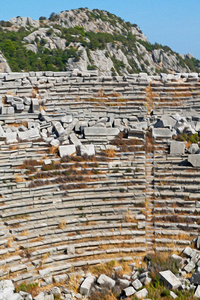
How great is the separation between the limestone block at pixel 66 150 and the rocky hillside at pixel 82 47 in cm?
3197

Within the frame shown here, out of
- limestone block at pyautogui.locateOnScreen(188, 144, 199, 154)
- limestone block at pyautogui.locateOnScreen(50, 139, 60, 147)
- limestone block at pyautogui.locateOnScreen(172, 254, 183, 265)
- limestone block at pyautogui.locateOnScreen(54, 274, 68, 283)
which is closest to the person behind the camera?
limestone block at pyautogui.locateOnScreen(54, 274, 68, 283)

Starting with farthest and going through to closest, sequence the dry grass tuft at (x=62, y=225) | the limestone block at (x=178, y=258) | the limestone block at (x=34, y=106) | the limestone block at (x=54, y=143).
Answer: the limestone block at (x=34, y=106), the limestone block at (x=54, y=143), the dry grass tuft at (x=62, y=225), the limestone block at (x=178, y=258)

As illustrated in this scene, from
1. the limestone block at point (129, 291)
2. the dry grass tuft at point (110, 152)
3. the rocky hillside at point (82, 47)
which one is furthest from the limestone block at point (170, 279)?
the rocky hillside at point (82, 47)

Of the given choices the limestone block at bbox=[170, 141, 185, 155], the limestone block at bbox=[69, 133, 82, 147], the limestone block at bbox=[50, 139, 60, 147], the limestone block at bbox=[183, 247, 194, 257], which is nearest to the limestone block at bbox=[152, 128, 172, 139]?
the limestone block at bbox=[170, 141, 185, 155]

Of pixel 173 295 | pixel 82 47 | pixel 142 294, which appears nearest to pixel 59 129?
pixel 142 294

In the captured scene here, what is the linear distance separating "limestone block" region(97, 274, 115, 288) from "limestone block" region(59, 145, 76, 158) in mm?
6570

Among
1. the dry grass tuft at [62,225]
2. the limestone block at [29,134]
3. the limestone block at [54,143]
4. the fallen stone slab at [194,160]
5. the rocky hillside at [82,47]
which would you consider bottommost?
the dry grass tuft at [62,225]

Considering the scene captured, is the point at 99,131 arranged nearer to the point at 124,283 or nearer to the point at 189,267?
the point at 189,267

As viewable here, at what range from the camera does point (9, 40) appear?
5703 centimetres

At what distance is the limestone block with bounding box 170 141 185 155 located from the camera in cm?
1820

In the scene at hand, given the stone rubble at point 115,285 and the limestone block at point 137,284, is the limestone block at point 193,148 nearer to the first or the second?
the stone rubble at point 115,285

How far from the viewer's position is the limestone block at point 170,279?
11.9 meters

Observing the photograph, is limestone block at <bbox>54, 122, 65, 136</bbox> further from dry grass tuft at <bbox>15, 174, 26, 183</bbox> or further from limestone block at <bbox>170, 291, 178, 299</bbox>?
limestone block at <bbox>170, 291, 178, 299</bbox>

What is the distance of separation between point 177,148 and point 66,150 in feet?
16.1
